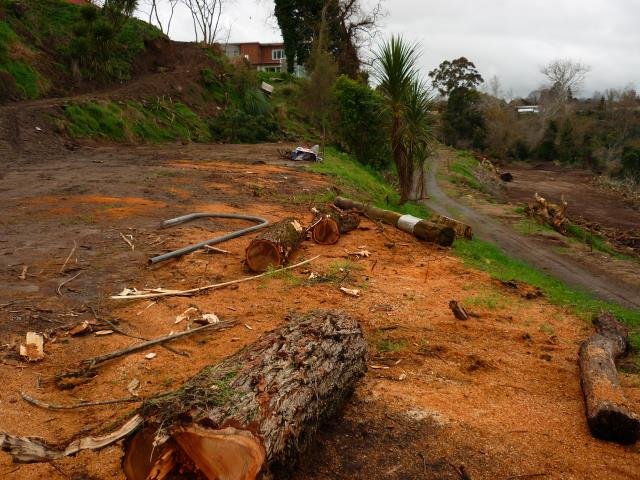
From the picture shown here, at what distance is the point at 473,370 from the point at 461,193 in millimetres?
21533

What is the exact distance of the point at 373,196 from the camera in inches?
620

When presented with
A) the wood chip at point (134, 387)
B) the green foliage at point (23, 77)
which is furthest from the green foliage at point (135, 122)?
the wood chip at point (134, 387)

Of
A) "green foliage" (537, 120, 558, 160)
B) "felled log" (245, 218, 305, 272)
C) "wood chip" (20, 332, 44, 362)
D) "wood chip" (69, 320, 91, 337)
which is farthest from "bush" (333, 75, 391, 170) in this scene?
"green foliage" (537, 120, 558, 160)

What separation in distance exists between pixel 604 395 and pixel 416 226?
21.4ft

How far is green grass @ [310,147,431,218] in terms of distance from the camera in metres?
14.9

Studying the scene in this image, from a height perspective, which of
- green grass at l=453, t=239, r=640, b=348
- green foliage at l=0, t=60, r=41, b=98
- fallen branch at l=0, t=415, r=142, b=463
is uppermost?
green foliage at l=0, t=60, r=41, b=98

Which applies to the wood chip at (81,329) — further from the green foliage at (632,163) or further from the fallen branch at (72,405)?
the green foliage at (632,163)

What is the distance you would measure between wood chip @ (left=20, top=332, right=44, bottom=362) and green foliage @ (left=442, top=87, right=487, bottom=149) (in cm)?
4968

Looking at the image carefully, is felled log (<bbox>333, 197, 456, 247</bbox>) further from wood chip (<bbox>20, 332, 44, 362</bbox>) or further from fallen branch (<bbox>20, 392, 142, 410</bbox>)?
fallen branch (<bbox>20, 392, 142, 410</bbox>)

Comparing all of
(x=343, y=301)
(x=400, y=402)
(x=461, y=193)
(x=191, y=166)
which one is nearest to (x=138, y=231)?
(x=343, y=301)

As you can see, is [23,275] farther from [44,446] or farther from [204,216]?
[44,446]

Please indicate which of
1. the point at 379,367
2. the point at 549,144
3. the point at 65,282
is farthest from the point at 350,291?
the point at 549,144

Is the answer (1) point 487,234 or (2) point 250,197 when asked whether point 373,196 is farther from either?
(2) point 250,197

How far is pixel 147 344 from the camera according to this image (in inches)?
190
